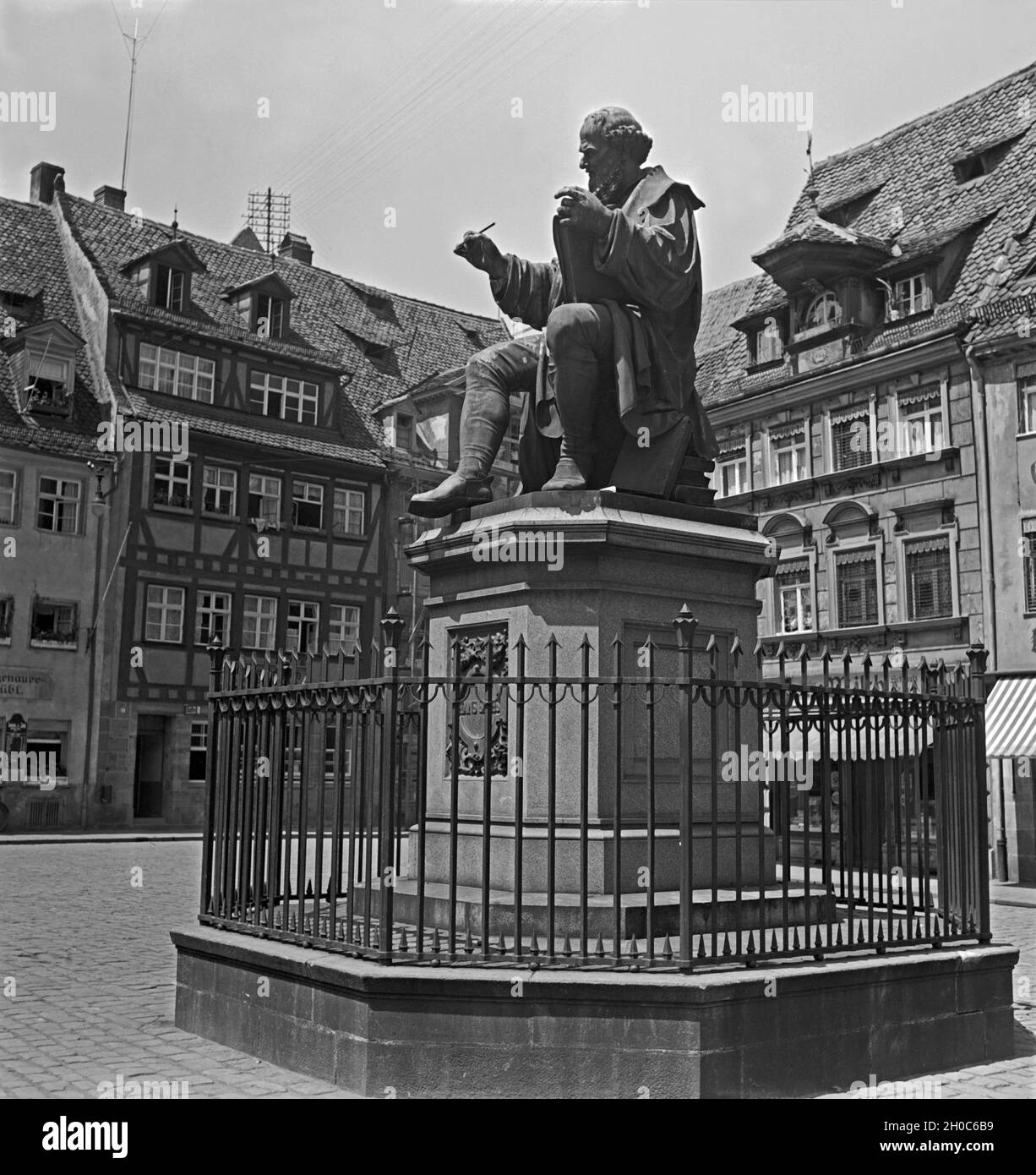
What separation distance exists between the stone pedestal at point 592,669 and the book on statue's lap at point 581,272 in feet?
4.08

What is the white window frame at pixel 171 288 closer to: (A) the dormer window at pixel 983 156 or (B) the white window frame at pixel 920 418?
(B) the white window frame at pixel 920 418

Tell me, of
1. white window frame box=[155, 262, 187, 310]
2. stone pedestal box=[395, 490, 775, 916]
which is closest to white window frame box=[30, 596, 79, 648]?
white window frame box=[155, 262, 187, 310]

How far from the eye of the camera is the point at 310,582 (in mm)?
35219

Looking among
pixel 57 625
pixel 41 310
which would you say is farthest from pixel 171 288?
pixel 57 625

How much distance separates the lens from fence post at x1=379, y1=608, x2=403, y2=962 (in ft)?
19.7

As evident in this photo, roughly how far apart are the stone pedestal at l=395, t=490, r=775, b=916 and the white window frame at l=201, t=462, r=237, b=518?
87.4 feet

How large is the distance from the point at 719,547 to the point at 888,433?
64.1 feet

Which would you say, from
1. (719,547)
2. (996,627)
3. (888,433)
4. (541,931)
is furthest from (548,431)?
(888,433)

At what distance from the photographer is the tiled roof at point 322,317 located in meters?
34.9

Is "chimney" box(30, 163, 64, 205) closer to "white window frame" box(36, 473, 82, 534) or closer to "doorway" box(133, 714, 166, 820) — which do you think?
"white window frame" box(36, 473, 82, 534)

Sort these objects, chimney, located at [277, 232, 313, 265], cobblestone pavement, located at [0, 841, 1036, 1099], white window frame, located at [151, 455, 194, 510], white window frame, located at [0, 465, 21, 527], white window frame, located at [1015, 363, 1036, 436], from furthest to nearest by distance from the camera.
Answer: chimney, located at [277, 232, 313, 265], white window frame, located at [151, 455, 194, 510], white window frame, located at [0, 465, 21, 527], white window frame, located at [1015, 363, 1036, 436], cobblestone pavement, located at [0, 841, 1036, 1099]

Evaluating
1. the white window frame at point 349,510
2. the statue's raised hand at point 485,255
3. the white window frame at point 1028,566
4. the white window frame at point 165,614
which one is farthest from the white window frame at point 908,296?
the statue's raised hand at point 485,255

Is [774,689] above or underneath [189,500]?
underneath
